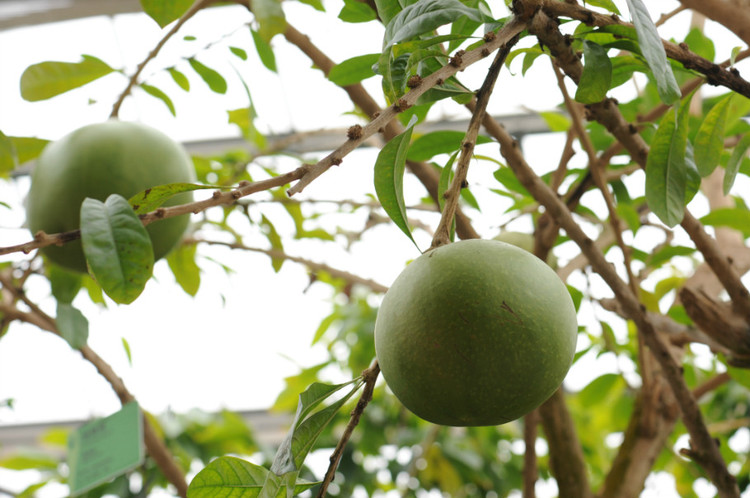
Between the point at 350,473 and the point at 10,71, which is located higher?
the point at 10,71

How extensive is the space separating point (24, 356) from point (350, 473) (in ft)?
9.30

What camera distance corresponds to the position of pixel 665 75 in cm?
45

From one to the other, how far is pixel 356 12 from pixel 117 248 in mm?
412

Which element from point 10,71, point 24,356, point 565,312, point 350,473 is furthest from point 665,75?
point 24,356

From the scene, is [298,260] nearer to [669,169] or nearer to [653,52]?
[669,169]

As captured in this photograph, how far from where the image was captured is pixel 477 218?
4.68 ft

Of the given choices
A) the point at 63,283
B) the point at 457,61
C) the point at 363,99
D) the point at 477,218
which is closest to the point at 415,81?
the point at 457,61

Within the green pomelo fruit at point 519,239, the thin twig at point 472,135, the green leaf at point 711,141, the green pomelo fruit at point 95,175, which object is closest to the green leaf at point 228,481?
→ the thin twig at point 472,135

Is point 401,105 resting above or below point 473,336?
above

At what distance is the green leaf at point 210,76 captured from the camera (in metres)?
0.95

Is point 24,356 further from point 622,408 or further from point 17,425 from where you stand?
point 622,408

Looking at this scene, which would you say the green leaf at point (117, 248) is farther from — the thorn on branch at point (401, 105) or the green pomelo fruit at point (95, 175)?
the green pomelo fruit at point (95, 175)

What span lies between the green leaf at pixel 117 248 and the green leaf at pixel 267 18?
247mm

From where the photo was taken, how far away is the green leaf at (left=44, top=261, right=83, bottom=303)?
3.03 feet
